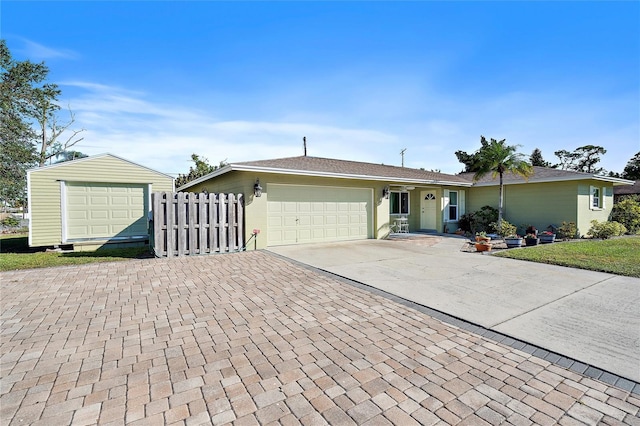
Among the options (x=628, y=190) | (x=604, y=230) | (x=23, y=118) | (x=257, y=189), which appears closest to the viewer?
(x=257, y=189)

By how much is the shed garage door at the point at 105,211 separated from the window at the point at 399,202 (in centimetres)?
1149

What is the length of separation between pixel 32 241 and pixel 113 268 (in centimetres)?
646

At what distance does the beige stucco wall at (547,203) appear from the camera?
12.9m

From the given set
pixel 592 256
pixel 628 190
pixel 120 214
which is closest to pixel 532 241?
pixel 592 256

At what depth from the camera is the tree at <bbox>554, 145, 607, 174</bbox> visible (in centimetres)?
4522

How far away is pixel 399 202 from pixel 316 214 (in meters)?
6.25

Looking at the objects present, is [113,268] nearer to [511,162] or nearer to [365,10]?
[365,10]

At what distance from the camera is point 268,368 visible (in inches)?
103

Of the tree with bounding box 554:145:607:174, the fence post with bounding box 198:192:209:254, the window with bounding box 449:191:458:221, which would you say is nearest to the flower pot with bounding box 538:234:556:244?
the window with bounding box 449:191:458:221

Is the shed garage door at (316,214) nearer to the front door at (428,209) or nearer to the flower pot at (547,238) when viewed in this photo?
the front door at (428,209)

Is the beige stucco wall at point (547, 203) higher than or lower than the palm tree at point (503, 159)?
lower

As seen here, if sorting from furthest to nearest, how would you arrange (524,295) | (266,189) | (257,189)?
(266,189)
(257,189)
(524,295)

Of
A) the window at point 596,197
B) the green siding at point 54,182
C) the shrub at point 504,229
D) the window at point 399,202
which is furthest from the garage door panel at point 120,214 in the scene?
the window at point 596,197

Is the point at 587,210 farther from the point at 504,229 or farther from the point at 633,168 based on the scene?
the point at 633,168
